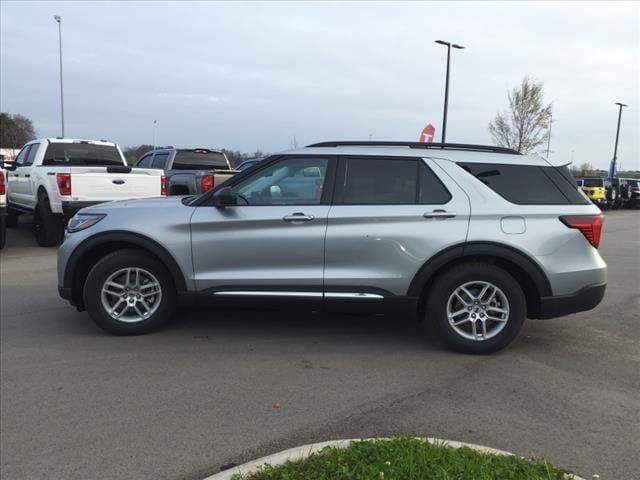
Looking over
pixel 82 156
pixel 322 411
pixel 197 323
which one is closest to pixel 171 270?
pixel 197 323

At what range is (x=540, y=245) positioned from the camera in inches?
181

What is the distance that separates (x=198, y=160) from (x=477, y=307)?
1193 centimetres

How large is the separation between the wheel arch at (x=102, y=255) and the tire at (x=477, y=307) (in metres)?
2.26

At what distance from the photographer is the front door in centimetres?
474

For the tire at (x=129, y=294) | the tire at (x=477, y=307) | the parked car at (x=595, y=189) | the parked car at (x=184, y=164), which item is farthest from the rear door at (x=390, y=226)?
the parked car at (x=595, y=189)

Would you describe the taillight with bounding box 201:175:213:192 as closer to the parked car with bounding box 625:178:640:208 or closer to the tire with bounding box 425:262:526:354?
the tire with bounding box 425:262:526:354

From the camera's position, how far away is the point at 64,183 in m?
9.70

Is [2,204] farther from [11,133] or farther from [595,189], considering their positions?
[11,133]

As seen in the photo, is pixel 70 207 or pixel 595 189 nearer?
pixel 70 207

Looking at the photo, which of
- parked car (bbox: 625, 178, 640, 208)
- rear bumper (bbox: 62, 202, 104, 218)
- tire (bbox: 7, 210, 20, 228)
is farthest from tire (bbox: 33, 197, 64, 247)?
parked car (bbox: 625, 178, 640, 208)

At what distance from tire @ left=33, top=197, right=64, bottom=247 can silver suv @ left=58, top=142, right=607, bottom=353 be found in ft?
19.6

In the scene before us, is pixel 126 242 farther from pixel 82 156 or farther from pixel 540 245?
pixel 82 156

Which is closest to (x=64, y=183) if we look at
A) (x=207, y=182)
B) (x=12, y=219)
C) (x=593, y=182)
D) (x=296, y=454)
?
(x=207, y=182)

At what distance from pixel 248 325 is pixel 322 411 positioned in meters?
2.07
